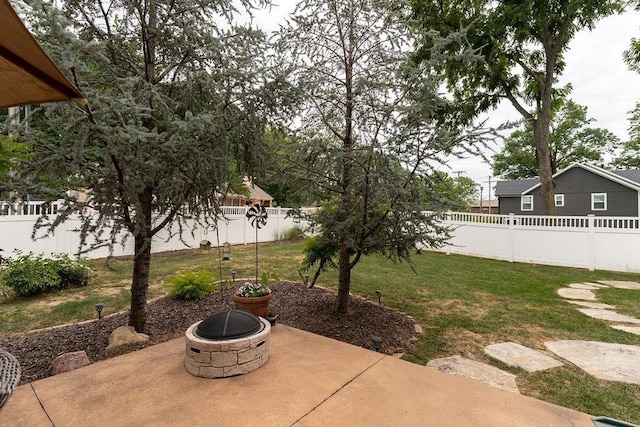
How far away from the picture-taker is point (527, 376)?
2.89 m

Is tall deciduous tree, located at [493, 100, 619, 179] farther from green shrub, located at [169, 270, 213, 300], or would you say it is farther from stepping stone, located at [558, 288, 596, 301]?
green shrub, located at [169, 270, 213, 300]

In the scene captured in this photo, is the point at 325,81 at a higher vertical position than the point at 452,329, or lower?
higher

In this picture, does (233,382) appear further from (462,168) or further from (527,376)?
(462,168)

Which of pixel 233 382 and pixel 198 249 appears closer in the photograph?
pixel 233 382

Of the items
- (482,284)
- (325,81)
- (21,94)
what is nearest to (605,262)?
(482,284)

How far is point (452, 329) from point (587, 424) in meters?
2.18

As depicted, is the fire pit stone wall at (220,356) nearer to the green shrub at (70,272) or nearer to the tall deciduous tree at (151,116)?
the tall deciduous tree at (151,116)

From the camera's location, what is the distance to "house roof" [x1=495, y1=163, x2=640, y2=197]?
15108 mm

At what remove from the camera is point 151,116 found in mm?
2533

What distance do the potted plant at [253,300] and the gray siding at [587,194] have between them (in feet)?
65.5

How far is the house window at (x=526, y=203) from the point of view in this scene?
19.8 m

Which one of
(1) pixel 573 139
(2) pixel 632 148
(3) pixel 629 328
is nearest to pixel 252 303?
(3) pixel 629 328

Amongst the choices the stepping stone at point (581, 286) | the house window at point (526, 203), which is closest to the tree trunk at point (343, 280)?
the stepping stone at point (581, 286)

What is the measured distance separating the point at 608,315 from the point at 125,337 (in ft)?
22.1
